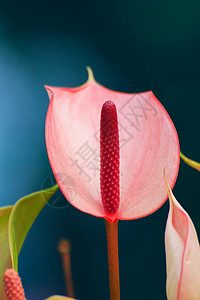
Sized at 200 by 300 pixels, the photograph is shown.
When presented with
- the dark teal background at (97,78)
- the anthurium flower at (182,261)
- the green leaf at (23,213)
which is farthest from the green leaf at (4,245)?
the dark teal background at (97,78)

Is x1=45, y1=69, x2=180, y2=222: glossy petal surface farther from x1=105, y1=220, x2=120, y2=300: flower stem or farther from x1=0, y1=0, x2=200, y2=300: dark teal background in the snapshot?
x1=0, y1=0, x2=200, y2=300: dark teal background

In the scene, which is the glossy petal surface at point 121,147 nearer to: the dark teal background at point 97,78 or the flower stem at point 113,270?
the flower stem at point 113,270

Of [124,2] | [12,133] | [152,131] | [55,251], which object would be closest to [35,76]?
[12,133]

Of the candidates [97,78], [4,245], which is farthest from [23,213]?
[97,78]

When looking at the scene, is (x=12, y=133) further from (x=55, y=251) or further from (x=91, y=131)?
(x=91, y=131)

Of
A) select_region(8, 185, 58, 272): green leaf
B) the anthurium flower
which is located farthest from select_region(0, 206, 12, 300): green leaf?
the anthurium flower
